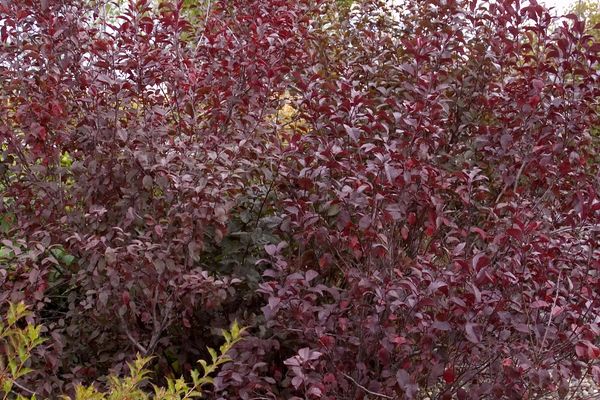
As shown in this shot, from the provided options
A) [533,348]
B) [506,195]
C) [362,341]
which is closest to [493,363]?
[533,348]

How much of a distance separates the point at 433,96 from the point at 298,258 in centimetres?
82

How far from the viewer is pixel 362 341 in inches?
121

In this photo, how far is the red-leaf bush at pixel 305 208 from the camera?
290 cm

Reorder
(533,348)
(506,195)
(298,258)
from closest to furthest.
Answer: (533,348), (298,258), (506,195)

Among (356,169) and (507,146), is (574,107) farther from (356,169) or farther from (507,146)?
(356,169)

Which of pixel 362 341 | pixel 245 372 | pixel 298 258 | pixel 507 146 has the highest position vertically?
pixel 507 146

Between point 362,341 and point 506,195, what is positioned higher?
point 506,195

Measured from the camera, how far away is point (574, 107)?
339 centimetres

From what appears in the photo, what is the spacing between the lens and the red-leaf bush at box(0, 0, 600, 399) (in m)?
2.90

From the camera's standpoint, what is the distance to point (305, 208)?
3.17 m

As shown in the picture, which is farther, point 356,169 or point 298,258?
point 298,258

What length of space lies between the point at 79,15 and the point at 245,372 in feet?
5.69

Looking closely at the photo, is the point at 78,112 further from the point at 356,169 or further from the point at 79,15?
the point at 356,169

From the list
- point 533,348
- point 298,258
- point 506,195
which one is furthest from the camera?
point 506,195
